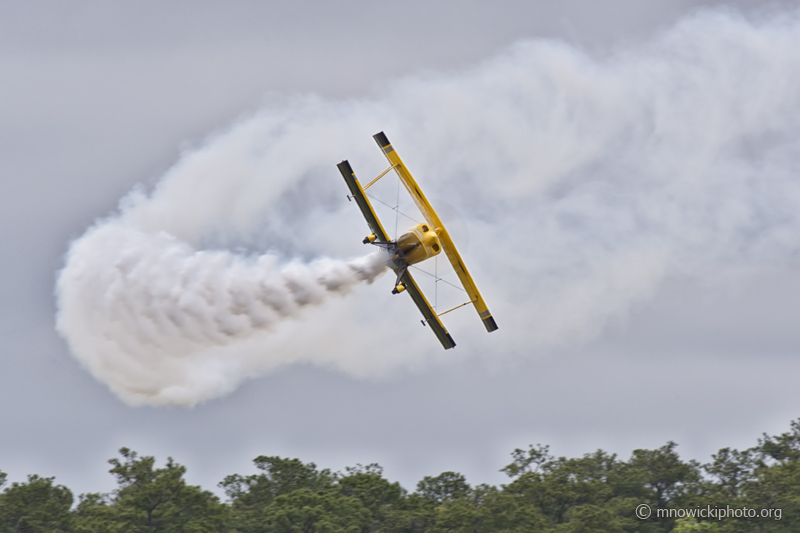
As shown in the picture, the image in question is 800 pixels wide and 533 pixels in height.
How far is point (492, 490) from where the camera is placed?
56.4m

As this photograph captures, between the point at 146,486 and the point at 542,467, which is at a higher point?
the point at 542,467

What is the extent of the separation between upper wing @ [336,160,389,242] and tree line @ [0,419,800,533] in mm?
15065

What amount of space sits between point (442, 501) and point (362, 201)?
2437cm

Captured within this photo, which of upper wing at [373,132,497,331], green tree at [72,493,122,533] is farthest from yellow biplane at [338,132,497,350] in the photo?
green tree at [72,493,122,533]

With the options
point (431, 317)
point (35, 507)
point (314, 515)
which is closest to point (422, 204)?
point (431, 317)

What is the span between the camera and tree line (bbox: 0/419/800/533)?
49.4 meters

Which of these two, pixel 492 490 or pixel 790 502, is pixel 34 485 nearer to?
pixel 492 490

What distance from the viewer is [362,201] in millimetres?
43156

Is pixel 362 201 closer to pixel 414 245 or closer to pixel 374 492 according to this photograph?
pixel 414 245

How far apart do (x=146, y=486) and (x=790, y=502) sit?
33.5 meters

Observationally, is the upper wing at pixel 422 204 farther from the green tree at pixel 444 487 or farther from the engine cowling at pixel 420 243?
the green tree at pixel 444 487

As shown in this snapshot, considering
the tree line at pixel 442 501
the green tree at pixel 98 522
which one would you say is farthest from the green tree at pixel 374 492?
the green tree at pixel 98 522

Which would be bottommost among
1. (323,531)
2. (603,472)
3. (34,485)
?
(323,531)

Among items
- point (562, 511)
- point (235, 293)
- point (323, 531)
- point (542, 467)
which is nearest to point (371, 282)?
point (235, 293)
